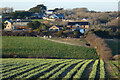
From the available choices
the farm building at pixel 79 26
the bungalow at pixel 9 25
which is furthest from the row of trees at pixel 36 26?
the farm building at pixel 79 26

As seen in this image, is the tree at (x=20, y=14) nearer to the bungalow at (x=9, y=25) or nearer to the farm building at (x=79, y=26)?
the bungalow at (x=9, y=25)

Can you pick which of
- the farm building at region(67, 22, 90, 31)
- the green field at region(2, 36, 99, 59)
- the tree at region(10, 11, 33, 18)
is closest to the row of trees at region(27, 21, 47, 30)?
the farm building at region(67, 22, 90, 31)

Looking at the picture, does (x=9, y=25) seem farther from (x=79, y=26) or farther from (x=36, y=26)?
(x=79, y=26)

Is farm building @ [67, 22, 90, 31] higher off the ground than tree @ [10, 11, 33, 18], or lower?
lower

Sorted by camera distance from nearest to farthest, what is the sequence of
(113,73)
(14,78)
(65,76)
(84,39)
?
(14,78) → (65,76) → (113,73) → (84,39)

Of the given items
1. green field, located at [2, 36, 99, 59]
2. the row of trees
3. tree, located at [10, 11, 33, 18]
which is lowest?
green field, located at [2, 36, 99, 59]

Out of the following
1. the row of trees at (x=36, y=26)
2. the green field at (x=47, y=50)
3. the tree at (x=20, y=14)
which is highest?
the tree at (x=20, y=14)

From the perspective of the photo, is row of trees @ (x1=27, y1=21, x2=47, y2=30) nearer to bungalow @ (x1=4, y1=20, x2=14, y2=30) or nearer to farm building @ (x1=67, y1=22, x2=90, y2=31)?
bungalow @ (x1=4, y1=20, x2=14, y2=30)

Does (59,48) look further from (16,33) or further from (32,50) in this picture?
(16,33)

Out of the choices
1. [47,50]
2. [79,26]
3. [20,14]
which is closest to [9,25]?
[20,14]

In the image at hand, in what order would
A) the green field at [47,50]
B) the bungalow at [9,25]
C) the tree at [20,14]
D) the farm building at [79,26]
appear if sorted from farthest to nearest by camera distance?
the tree at [20,14]
the farm building at [79,26]
the bungalow at [9,25]
the green field at [47,50]

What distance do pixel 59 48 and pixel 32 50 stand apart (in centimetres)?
256

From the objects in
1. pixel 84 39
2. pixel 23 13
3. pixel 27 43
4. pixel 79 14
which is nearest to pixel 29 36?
pixel 27 43

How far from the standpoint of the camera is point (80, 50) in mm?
18766
